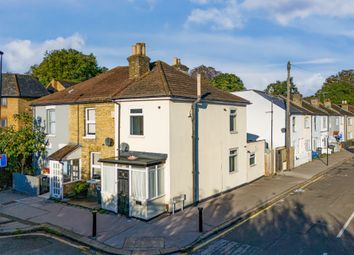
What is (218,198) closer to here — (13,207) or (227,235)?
(227,235)

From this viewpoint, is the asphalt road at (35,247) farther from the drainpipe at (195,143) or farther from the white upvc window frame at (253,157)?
the white upvc window frame at (253,157)

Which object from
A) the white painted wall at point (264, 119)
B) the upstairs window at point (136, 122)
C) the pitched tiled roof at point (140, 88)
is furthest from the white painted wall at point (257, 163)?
the upstairs window at point (136, 122)

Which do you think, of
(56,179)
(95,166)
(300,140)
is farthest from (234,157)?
(300,140)

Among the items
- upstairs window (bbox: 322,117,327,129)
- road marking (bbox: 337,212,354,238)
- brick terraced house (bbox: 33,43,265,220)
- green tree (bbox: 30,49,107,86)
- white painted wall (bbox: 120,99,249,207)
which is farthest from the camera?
green tree (bbox: 30,49,107,86)

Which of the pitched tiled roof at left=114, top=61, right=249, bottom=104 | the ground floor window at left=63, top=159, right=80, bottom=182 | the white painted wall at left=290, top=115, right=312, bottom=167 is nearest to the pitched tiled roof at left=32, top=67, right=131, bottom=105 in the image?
the pitched tiled roof at left=114, top=61, right=249, bottom=104

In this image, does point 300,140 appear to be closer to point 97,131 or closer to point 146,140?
point 146,140

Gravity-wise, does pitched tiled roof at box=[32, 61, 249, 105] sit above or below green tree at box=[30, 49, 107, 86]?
below

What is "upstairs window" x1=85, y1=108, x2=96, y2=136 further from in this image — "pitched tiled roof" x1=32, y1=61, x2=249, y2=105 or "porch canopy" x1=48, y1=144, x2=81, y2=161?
"porch canopy" x1=48, y1=144, x2=81, y2=161
